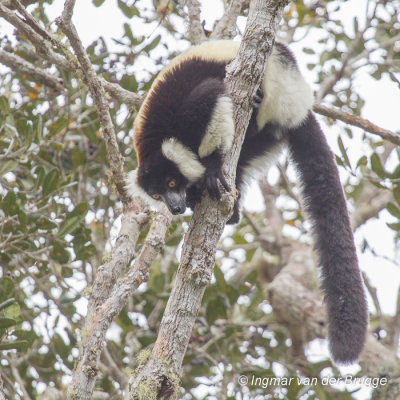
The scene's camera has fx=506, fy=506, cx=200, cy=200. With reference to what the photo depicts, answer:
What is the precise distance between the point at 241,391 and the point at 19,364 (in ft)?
6.55

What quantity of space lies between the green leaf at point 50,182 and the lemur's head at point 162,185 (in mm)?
552

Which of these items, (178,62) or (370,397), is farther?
(370,397)

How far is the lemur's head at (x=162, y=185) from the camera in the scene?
3.64 metres

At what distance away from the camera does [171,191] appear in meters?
3.71

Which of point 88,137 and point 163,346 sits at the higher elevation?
point 88,137

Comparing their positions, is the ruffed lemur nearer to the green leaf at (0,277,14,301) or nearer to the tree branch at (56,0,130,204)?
the tree branch at (56,0,130,204)

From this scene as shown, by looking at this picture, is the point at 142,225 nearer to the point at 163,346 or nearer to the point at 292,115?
the point at 163,346

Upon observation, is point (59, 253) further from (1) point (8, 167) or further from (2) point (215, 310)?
(2) point (215, 310)

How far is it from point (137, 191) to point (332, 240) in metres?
1.57

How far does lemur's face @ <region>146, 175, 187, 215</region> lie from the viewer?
3588 millimetres

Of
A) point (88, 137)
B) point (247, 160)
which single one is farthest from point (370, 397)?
point (88, 137)

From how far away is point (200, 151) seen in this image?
3525 mm

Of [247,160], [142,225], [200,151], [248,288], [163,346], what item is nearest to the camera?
[163,346]

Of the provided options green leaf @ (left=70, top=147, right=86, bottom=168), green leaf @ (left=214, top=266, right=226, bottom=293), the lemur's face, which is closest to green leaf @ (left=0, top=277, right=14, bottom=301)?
the lemur's face
